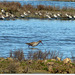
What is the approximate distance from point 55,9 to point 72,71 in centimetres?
3592

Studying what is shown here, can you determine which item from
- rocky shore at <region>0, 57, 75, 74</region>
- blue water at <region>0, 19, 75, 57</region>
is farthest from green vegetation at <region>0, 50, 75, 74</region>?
blue water at <region>0, 19, 75, 57</region>

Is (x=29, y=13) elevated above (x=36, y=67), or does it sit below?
below

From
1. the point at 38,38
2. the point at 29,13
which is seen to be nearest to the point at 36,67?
the point at 38,38

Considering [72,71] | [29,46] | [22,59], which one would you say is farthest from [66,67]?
[29,46]

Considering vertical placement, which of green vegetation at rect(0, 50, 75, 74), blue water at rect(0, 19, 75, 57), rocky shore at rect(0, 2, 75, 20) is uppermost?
green vegetation at rect(0, 50, 75, 74)

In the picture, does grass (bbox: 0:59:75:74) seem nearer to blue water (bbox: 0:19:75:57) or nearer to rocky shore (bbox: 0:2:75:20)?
blue water (bbox: 0:19:75:57)

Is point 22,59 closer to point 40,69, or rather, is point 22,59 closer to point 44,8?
point 40,69

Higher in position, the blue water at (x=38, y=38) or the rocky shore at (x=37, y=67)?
the rocky shore at (x=37, y=67)

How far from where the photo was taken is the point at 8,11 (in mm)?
40125

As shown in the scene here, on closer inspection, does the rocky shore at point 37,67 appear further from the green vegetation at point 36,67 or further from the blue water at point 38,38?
the blue water at point 38,38

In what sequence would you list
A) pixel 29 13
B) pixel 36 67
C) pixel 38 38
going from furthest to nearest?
pixel 29 13, pixel 38 38, pixel 36 67

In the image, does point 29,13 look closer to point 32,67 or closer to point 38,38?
point 38,38

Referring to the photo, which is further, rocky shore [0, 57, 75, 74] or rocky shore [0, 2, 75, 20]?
rocky shore [0, 2, 75, 20]

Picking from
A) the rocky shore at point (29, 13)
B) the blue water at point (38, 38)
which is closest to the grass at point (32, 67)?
the blue water at point (38, 38)
